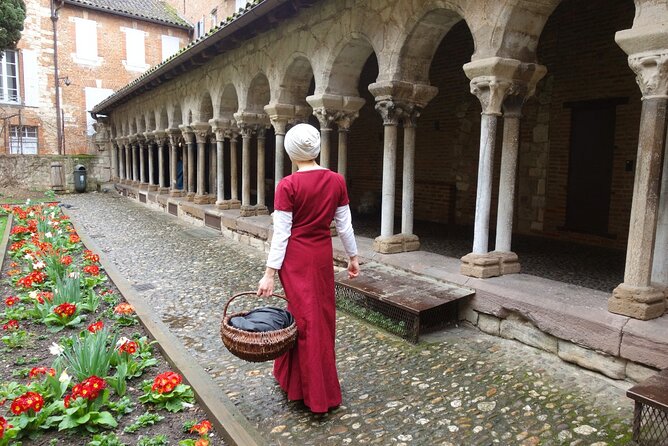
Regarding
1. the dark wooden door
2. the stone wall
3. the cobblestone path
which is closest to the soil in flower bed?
the cobblestone path

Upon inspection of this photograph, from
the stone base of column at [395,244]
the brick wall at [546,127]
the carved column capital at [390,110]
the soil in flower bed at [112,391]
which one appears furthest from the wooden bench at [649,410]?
the brick wall at [546,127]

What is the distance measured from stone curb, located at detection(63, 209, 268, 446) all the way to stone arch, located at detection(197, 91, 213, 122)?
7.16 metres

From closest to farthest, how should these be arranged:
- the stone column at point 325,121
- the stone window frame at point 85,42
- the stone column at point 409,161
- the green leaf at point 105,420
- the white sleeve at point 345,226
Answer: the green leaf at point 105,420, the white sleeve at point 345,226, the stone column at point 409,161, the stone column at point 325,121, the stone window frame at point 85,42

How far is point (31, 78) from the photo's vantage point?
21984mm

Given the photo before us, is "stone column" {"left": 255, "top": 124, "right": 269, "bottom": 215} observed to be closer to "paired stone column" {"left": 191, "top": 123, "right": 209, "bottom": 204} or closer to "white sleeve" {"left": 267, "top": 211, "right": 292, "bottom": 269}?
"paired stone column" {"left": 191, "top": 123, "right": 209, "bottom": 204}

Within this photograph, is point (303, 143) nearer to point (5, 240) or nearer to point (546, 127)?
point (546, 127)

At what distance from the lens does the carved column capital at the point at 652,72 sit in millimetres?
3262

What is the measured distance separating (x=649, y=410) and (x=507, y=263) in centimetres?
219

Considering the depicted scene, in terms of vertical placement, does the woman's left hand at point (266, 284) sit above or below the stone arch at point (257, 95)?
below

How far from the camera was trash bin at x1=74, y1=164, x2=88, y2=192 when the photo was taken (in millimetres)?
20422

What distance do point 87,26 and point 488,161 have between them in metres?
24.2

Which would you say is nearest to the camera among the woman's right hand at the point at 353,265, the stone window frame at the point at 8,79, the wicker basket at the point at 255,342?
the wicker basket at the point at 255,342

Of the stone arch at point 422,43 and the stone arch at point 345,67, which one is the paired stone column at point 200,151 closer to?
the stone arch at point 345,67

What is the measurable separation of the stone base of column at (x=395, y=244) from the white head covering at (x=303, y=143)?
3115 mm
